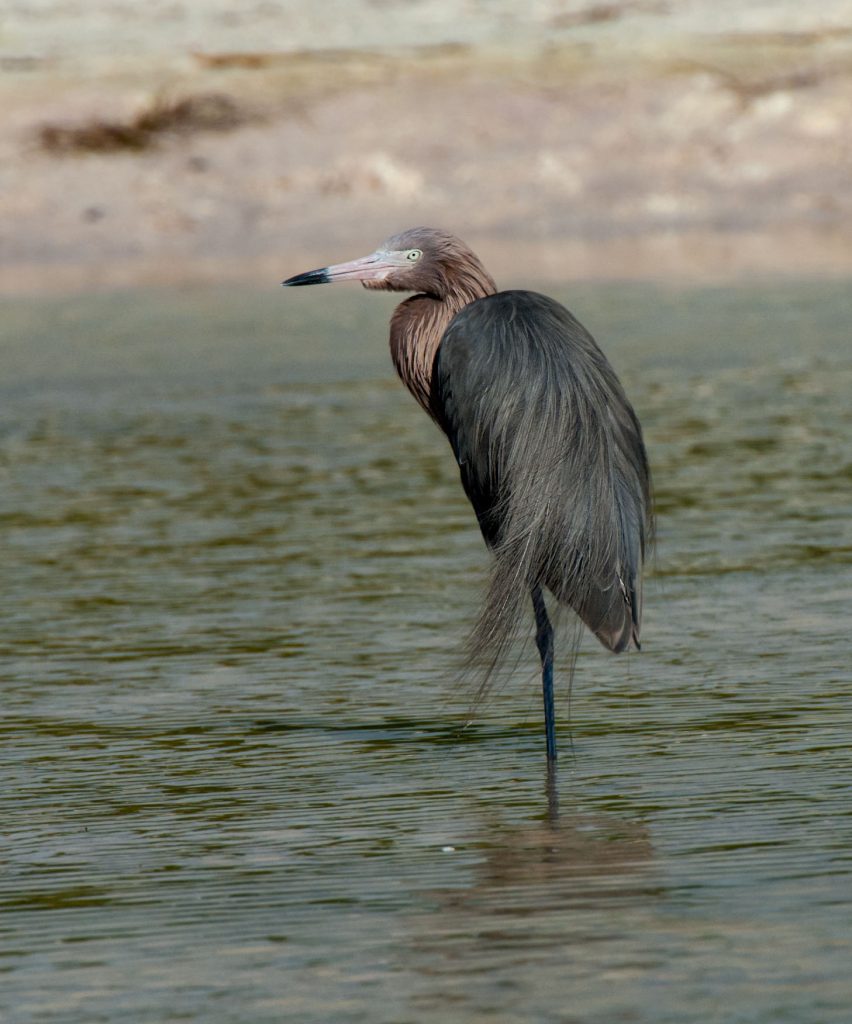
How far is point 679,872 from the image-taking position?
4375mm

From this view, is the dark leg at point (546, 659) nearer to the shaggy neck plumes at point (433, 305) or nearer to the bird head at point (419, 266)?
the shaggy neck plumes at point (433, 305)

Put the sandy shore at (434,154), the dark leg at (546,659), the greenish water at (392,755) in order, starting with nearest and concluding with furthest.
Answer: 1. the greenish water at (392,755)
2. the dark leg at (546,659)
3. the sandy shore at (434,154)

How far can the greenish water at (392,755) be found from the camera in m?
3.87

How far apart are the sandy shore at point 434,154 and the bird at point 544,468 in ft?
68.7

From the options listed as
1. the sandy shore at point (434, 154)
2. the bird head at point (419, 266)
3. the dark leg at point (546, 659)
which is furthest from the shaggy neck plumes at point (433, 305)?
the sandy shore at point (434, 154)

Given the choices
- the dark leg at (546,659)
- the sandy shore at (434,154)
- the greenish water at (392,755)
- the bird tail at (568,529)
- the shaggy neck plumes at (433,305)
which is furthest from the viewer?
the sandy shore at (434,154)

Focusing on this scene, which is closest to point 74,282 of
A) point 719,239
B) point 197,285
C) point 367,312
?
point 197,285

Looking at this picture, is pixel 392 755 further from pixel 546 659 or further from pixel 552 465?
pixel 552 465

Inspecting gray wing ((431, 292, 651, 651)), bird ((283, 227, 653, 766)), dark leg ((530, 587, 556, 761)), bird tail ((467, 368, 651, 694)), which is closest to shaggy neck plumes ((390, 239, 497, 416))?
bird ((283, 227, 653, 766))

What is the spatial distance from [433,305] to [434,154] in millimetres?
26696

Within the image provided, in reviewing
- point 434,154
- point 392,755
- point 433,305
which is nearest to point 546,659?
point 392,755

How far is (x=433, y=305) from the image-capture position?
628 cm

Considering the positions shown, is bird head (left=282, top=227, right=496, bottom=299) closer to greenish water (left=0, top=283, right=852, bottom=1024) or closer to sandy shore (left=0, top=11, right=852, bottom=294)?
greenish water (left=0, top=283, right=852, bottom=1024)

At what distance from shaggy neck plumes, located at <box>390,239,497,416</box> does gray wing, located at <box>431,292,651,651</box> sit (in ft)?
1.42
